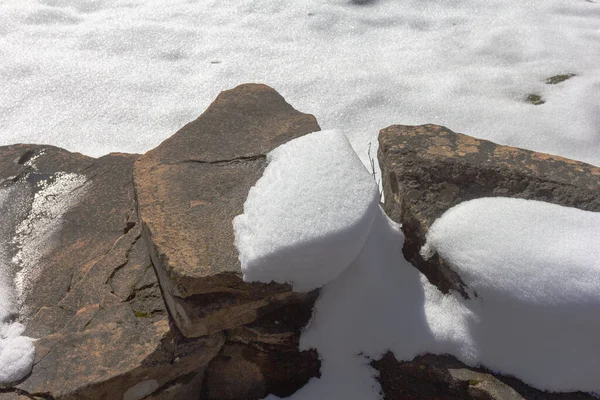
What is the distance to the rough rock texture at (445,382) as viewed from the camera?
146 cm

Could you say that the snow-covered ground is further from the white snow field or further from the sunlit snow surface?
the white snow field

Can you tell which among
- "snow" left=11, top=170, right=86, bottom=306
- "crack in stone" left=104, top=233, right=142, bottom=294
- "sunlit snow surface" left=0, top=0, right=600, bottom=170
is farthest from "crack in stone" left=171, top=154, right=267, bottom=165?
"sunlit snow surface" left=0, top=0, right=600, bottom=170

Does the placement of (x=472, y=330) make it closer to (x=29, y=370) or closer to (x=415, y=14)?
(x=29, y=370)

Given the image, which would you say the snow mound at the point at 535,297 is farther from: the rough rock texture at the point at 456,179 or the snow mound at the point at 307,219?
the snow mound at the point at 307,219

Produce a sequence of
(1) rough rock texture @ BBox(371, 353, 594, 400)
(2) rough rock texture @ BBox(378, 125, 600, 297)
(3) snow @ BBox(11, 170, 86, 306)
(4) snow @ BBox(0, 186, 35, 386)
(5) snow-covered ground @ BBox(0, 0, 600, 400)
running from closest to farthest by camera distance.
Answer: (1) rough rock texture @ BBox(371, 353, 594, 400)
(4) snow @ BBox(0, 186, 35, 386)
(2) rough rock texture @ BBox(378, 125, 600, 297)
(3) snow @ BBox(11, 170, 86, 306)
(5) snow-covered ground @ BBox(0, 0, 600, 400)

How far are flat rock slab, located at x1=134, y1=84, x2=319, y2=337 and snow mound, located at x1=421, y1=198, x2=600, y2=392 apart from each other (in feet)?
1.54

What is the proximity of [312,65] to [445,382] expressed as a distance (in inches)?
→ 84.4

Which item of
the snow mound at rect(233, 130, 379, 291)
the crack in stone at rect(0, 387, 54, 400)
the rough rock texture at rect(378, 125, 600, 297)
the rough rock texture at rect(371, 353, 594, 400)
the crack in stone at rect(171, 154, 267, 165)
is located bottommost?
the rough rock texture at rect(371, 353, 594, 400)

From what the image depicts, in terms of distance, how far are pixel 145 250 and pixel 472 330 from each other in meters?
0.94

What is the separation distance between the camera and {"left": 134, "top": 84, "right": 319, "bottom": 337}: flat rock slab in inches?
57.9

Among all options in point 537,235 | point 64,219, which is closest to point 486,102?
point 537,235

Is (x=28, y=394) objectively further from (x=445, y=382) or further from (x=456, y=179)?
(x=456, y=179)

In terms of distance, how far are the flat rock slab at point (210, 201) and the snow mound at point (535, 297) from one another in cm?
47

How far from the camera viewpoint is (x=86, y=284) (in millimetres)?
1783
